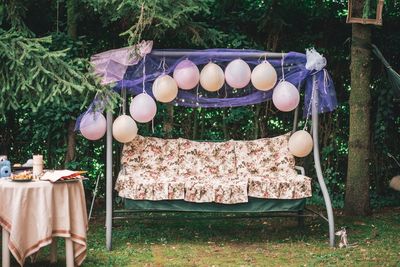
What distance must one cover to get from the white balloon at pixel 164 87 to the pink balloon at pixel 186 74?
58 mm

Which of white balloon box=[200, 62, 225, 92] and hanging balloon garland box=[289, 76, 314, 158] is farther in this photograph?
hanging balloon garland box=[289, 76, 314, 158]

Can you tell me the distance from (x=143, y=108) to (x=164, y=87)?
27 centimetres

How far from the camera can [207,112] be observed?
7906 millimetres

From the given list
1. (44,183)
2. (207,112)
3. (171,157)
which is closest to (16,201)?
(44,183)

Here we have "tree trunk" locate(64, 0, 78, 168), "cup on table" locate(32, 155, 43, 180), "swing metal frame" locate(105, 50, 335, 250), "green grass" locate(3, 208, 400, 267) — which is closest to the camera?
"cup on table" locate(32, 155, 43, 180)

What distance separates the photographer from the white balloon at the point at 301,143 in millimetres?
6113

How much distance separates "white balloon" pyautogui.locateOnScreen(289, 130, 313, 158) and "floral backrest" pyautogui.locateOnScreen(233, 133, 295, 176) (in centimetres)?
24

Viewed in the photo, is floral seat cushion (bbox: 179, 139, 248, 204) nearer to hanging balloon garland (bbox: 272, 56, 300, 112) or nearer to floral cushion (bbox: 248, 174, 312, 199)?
floral cushion (bbox: 248, 174, 312, 199)

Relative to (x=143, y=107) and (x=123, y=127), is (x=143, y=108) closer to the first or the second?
(x=143, y=107)

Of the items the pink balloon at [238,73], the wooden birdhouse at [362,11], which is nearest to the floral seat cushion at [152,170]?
the pink balloon at [238,73]

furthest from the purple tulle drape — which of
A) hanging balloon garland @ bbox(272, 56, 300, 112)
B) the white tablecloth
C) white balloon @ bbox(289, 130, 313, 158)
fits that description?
the white tablecloth

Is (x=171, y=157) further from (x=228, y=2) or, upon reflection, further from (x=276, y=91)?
(x=228, y=2)

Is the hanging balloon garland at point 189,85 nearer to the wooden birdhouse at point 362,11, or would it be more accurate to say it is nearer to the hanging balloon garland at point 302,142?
the hanging balloon garland at point 302,142

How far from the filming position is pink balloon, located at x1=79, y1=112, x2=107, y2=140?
5.96m
